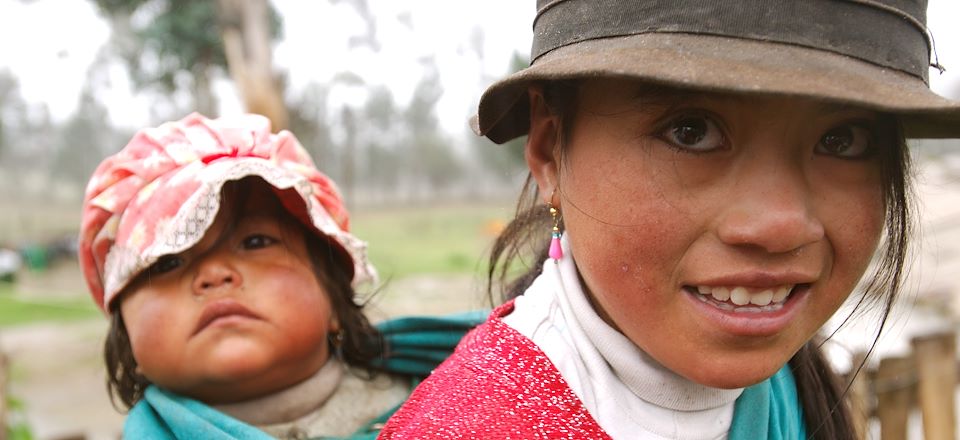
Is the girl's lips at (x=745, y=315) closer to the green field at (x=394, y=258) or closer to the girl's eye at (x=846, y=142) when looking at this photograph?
the girl's eye at (x=846, y=142)

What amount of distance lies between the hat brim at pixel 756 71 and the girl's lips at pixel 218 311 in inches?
39.5

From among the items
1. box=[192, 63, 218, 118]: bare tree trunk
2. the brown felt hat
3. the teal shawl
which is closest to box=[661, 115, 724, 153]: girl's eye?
the brown felt hat

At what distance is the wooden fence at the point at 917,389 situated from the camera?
9.45 ft

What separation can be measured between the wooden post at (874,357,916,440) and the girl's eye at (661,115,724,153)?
2.35 metres

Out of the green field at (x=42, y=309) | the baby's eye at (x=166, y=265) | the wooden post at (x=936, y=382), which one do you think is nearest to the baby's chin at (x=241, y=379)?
the baby's eye at (x=166, y=265)

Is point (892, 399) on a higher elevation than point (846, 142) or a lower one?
→ lower

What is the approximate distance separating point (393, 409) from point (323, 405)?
0.56 feet

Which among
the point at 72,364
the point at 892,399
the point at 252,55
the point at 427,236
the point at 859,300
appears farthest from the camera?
the point at 427,236

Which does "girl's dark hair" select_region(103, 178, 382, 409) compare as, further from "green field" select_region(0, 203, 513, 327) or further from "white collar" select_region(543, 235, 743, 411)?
"white collar" select_region(543, 235, 743, 411)

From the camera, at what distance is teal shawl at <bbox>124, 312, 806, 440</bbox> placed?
50.4 inches

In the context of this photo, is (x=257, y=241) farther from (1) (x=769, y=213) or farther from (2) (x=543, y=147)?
(1) (x=769, y=213)

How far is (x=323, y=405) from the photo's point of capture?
1.84 meters

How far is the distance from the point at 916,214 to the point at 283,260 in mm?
1296

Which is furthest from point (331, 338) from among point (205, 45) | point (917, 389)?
point (205, 45)
